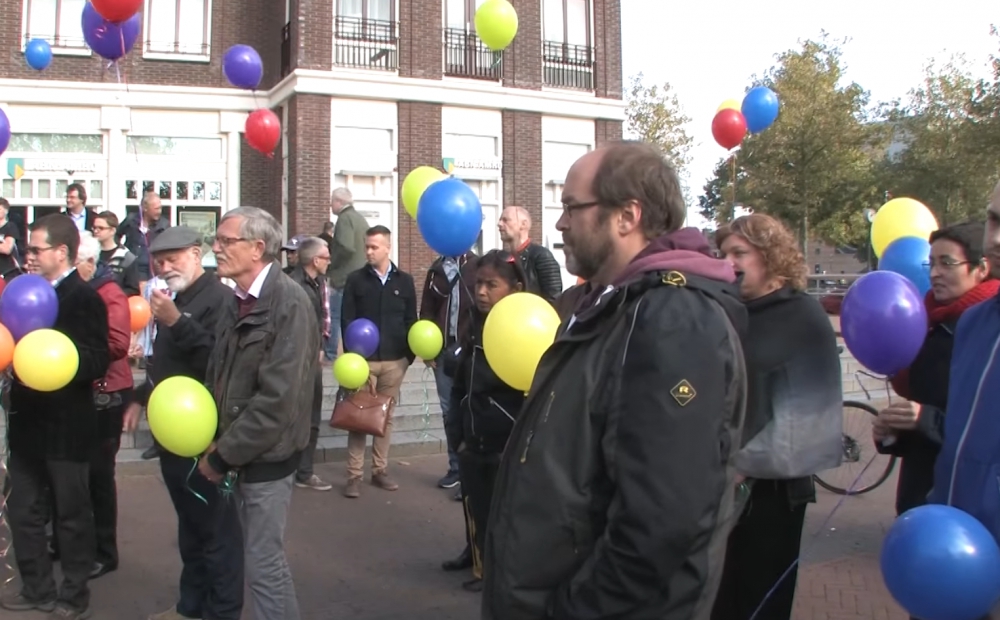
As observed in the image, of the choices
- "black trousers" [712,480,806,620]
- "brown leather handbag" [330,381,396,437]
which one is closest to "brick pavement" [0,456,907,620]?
"brown leather handbag" [330,381,396,437]

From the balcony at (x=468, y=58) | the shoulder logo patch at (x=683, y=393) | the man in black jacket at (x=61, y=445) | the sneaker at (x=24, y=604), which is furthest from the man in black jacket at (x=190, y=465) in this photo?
the balcony at (x=468, y=58)

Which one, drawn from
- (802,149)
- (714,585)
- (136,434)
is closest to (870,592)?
(714,585)

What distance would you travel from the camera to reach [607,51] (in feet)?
67.8

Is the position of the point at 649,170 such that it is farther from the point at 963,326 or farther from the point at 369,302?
the point at 369,302

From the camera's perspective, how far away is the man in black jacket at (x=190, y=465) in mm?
4070

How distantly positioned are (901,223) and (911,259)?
548mm

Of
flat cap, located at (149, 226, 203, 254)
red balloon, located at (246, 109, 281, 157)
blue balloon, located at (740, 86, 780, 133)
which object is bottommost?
flat cap, located at (149, 226, 203, 254)

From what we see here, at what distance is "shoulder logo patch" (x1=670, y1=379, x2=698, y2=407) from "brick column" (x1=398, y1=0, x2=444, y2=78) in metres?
17.5

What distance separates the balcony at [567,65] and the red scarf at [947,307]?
57.2ft

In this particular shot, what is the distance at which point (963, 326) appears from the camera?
2428mm

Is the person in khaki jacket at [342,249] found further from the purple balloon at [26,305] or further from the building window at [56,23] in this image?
the building window at [56,23]

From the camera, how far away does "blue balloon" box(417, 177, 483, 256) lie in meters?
5.47

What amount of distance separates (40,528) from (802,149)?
26405mm

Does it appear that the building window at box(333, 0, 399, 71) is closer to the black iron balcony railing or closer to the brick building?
the brick building
